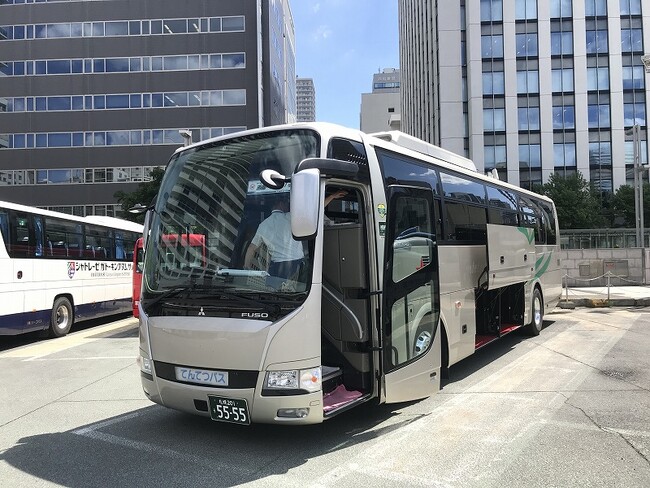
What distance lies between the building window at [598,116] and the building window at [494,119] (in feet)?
26.3

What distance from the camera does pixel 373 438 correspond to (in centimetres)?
494

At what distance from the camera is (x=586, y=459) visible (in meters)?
4.37

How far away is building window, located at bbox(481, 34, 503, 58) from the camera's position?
48156mm

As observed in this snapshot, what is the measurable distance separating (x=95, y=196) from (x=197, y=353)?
159 feet

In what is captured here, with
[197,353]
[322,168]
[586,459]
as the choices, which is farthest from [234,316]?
[586,459]

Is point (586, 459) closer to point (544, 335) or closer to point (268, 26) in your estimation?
point (544, 335)

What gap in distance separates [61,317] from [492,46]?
4730 centimetres

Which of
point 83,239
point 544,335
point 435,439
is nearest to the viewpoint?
point 435,439

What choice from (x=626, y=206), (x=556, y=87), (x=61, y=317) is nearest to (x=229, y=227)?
(x=61, y=317)

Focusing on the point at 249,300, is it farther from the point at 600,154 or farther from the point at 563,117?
the point at 600,154

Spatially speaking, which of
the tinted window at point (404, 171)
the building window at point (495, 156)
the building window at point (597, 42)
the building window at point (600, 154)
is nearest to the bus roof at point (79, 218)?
the tinted window at point (404, 171)

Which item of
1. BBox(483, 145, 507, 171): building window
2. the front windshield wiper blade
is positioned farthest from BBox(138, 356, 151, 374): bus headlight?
BBox(483, 145, 507, 171): building window

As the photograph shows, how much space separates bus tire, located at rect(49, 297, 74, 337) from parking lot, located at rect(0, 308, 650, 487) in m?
4.37

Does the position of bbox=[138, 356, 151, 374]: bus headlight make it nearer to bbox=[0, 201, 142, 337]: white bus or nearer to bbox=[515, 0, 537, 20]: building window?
bbox=[0, 201, 142, 337]: white bus
